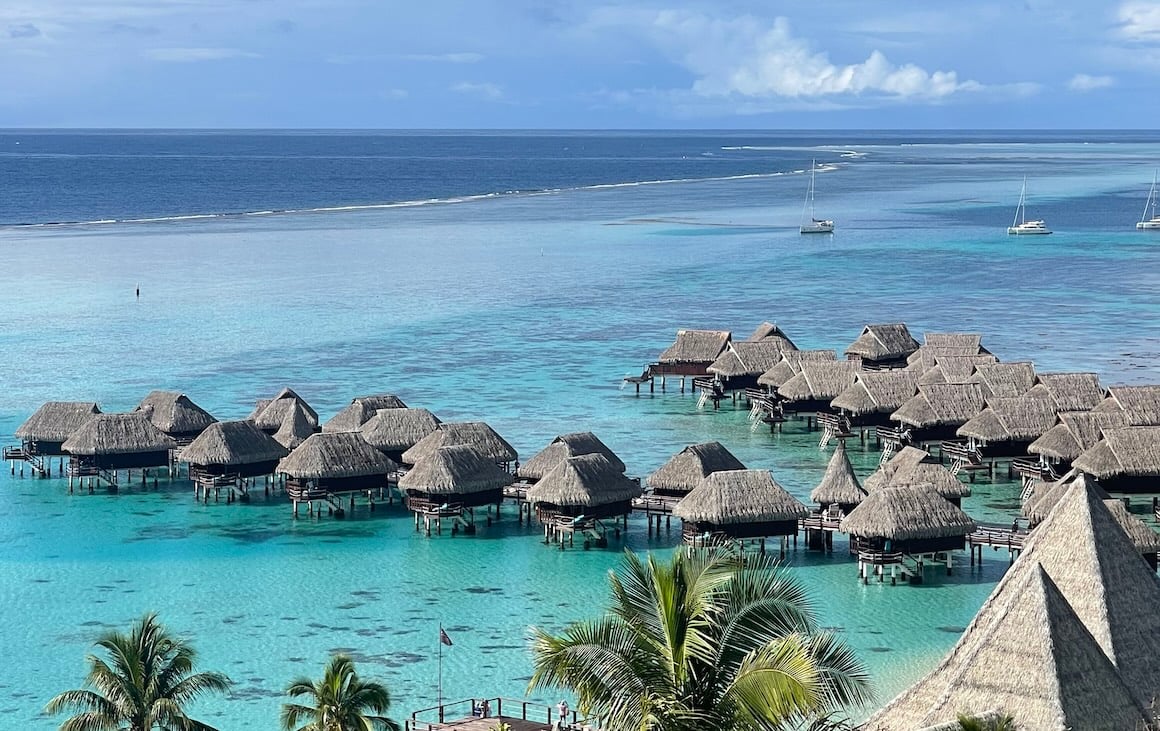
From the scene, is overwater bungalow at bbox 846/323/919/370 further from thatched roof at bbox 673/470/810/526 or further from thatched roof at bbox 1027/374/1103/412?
thatched roof at bbox 673/470/810/526

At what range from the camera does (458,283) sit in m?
75.0

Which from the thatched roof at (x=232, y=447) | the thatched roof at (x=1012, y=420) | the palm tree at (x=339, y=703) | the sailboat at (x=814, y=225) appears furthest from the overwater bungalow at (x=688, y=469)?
the sailboat at (x=814, y=225)

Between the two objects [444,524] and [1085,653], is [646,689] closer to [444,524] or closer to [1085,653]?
[1085,653]

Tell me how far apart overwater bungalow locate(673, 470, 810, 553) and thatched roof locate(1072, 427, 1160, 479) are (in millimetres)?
6264

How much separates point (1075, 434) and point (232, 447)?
17.0m

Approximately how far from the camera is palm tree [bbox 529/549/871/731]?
10883mm

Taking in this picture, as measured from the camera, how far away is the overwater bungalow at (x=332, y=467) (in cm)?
3164

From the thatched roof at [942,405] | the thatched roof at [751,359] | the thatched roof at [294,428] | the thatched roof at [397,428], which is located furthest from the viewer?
the thatched roof at [751,359]

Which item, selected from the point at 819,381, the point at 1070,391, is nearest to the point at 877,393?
the point at 819,381

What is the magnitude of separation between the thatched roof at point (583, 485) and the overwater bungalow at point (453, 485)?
3.84 ft

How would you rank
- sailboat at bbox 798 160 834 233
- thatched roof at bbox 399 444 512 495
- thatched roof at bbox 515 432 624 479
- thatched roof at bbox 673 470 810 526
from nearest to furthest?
thatched roof at bbox 673 470 810 526 < thatched roof at bbox 399 444 512 495 < thatched roof at bbox 515 432 624 479 < sailboat at bbox 798 160 834 233

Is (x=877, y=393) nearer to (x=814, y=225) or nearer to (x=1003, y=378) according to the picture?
(x=1003, y=378)

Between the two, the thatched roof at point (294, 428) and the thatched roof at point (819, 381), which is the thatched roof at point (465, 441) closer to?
the thatched roof at point (294, 428)

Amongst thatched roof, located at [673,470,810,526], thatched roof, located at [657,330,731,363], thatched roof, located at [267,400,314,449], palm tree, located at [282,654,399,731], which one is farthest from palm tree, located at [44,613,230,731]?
thatched roof, located at [657,330,731,363]
